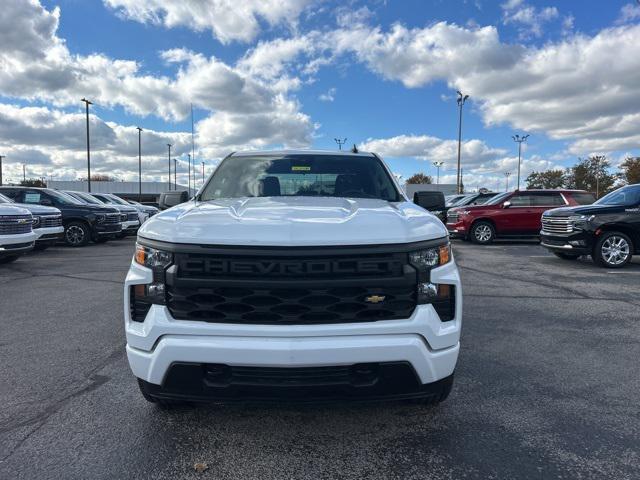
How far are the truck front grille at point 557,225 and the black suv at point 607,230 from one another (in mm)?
23

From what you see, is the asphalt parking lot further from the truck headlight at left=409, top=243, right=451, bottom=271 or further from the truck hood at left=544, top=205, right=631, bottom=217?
the truck hood at left=544, top=205, right=631, bottom=217

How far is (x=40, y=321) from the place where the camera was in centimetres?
538

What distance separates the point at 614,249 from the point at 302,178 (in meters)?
8.09

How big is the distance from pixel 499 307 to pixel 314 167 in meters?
3.37

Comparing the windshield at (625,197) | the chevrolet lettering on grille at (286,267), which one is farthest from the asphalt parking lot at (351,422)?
the windshield at (625,197)

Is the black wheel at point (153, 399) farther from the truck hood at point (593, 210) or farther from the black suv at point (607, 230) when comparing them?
the truck hood at point (593, 210)

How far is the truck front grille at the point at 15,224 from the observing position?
9109mm

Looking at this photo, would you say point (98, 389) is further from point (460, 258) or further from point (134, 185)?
point (134, 185)

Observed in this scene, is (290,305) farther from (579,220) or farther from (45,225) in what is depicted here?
(45,225)

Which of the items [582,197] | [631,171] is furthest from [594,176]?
[582,197]

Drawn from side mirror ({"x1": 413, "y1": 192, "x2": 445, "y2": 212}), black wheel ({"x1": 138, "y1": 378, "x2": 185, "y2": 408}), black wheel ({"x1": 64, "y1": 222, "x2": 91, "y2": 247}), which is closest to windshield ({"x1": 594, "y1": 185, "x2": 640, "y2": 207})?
side mirror ({"x1": 413, "y1": 192, "x2": 445, "y2": 212})

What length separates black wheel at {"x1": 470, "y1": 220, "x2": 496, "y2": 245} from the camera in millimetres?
14578

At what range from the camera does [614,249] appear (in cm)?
942

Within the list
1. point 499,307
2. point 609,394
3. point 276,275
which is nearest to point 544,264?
point 499,307
